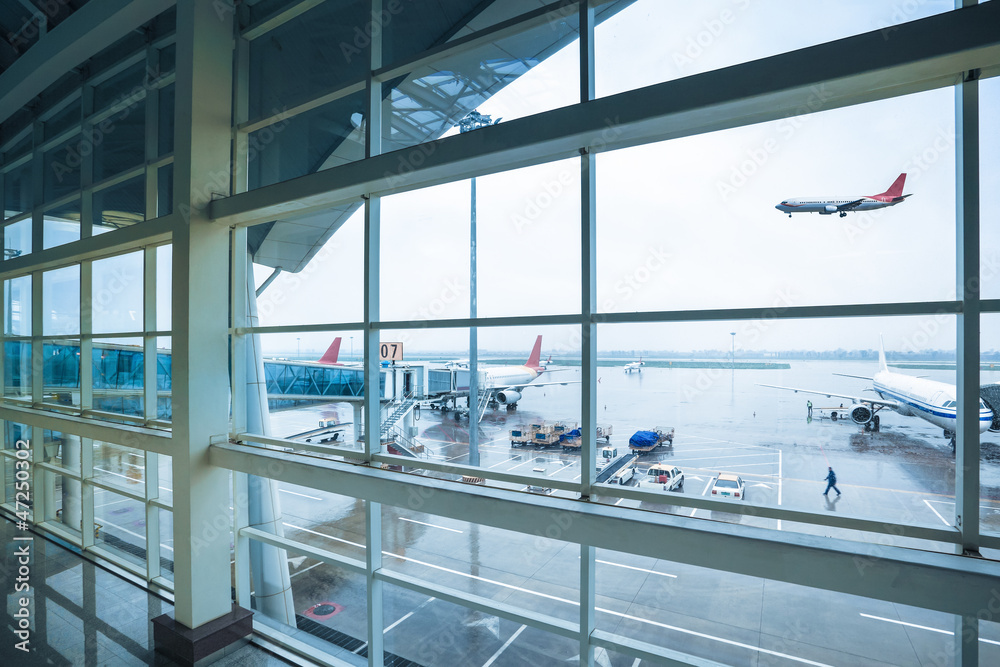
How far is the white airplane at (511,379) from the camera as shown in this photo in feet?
11.6

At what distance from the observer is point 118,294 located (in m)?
7.12

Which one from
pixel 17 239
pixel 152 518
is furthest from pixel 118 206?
pixel 152 518

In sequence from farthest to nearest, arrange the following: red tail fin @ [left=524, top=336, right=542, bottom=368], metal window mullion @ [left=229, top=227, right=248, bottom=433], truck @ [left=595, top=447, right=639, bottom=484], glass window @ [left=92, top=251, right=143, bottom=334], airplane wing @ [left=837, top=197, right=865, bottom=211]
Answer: glass window @ [left=92, top=251, right=143, bottom=334] → metal window mullion @ [left=229, top=227, right=248, bottom=433] → red tail fin @ [left=524, top=336, right=542, bottom=368] → truck @ [left=595, top=447, right=639, bottom=484] → airplane wing @ [left=837, top=197, right=865, bottom=211]

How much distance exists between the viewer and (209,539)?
5008 mm

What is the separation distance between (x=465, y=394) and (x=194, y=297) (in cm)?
308

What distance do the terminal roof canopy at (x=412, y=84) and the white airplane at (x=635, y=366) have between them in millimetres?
2395

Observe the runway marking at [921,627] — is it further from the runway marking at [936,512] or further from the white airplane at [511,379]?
the white airplane at [511,379]

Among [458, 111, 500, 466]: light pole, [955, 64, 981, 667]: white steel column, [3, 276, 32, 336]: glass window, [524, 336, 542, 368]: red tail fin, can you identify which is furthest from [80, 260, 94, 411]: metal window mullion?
[955, 64, 981, 667]: white steel column

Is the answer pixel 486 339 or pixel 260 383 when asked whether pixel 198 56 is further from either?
pixel 486 339

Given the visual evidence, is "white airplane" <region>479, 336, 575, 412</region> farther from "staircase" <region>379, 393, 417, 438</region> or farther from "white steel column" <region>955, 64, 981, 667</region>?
"white steel column" <region>955, 64, 981, 667</region>

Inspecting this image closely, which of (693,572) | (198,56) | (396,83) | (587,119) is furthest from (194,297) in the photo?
(693,572)

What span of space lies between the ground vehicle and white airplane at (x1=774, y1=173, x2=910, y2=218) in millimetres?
1658

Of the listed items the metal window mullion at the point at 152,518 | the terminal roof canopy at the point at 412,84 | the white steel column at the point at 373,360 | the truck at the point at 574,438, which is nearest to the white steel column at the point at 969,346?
Result: the truck at the point at 574,438

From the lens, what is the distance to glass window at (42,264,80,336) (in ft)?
26.2
